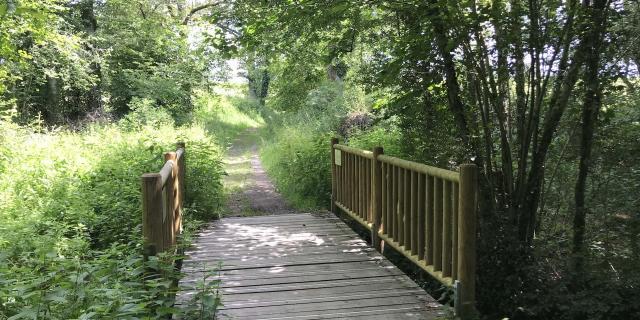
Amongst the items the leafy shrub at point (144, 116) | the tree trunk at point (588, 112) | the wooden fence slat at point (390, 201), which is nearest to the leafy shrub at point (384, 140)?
the wooden fence slat at point (390, 201)

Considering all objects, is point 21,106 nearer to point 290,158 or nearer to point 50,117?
point 50,117

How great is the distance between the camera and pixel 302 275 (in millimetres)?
4621

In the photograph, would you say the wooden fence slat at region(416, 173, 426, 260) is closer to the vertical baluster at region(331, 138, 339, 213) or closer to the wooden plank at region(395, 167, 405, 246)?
the wooden plank at region(395, 167, 405, 246)

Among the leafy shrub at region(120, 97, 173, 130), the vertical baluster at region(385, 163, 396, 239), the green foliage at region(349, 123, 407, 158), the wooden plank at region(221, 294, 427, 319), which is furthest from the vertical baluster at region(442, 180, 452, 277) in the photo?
the leafy shrub at region(120, 97, 173, 130)

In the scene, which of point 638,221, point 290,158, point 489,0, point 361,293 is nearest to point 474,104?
point 489,0

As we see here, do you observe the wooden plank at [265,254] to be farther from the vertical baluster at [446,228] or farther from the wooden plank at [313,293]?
the vertical baluster at [446,228]

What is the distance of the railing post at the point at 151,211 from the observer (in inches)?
138

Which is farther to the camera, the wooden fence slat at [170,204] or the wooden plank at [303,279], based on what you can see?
the wooden fence slat at [170,204]

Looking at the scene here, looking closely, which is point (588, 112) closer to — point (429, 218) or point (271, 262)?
point (429, 218)

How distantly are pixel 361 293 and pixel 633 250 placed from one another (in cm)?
282

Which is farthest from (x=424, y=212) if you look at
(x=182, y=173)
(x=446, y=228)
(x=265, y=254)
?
(x=182, y=173)

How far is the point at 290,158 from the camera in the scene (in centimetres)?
1096

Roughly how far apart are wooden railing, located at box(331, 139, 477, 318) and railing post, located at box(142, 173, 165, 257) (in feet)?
6.96

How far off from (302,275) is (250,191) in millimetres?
6268
